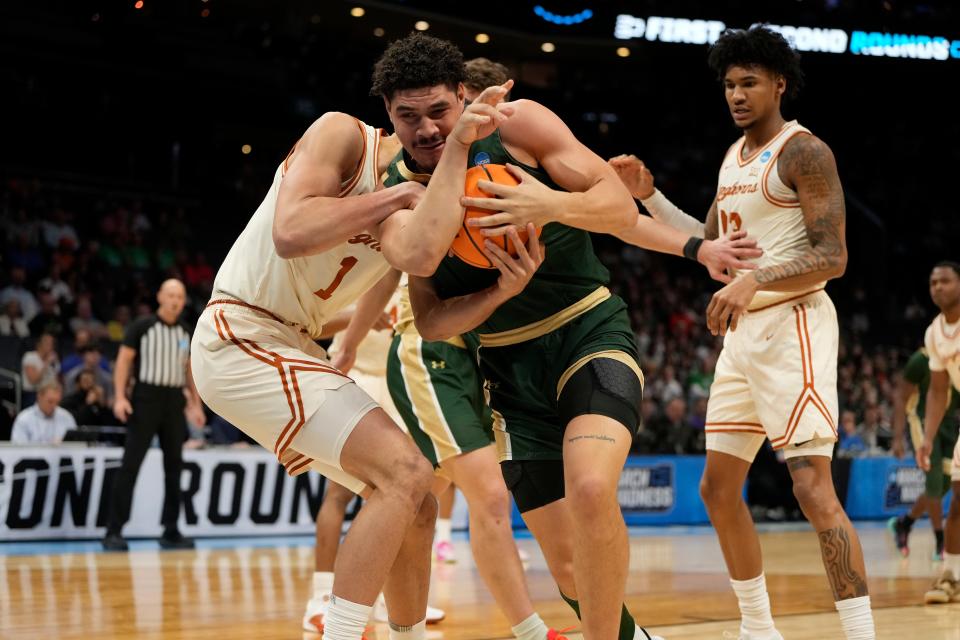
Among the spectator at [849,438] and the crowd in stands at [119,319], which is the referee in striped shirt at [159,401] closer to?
the crowd in stands at [119,319]

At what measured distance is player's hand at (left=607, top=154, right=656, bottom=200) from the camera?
4.77 metres

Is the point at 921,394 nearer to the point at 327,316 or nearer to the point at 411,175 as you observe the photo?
the point at 327,316

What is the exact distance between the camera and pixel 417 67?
3480 millimetres

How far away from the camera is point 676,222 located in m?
5.52

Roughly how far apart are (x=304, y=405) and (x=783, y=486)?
37.8 feet

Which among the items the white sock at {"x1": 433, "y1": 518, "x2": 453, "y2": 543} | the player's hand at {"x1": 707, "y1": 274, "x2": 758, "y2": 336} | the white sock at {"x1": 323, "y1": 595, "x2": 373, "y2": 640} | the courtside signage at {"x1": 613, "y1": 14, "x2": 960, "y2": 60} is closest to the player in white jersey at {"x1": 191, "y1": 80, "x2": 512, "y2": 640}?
the white sock at {"x1": 323, "y1": 595, "x2": 373, "y2": 640}

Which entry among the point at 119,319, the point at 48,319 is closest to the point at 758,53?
the point at 48,319

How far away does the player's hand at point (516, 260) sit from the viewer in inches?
135

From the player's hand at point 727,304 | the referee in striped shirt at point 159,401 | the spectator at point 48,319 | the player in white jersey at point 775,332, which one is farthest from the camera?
the spectator at point 48,319

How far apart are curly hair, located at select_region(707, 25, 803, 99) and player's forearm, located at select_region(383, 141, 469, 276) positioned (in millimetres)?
2197

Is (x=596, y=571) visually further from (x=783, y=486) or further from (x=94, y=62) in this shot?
(x=94, y=62)

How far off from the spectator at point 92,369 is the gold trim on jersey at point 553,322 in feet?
28.7

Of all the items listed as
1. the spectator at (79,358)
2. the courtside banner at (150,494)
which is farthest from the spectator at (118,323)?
the courtside banner at (150,494)

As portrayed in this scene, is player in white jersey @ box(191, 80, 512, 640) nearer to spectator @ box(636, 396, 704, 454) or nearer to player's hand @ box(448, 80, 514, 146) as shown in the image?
player's hand @ box(448, 80, 514, 146)
